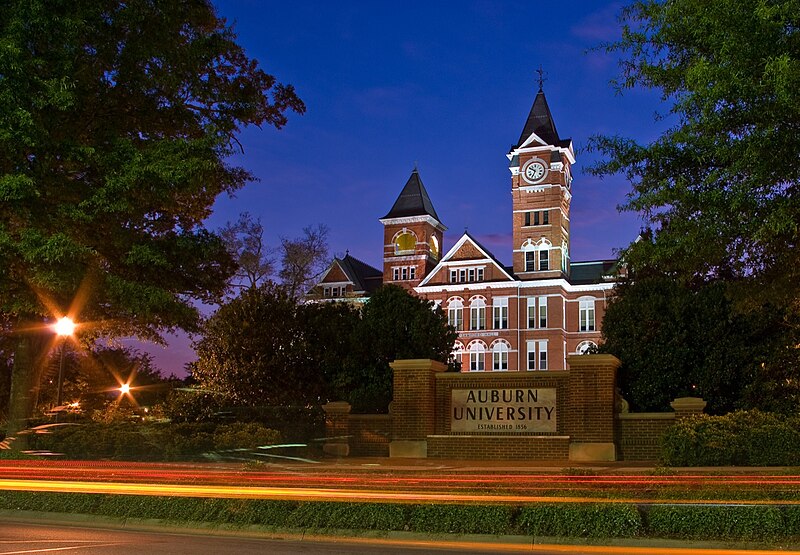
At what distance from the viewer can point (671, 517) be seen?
406 inches

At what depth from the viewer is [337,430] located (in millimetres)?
24078

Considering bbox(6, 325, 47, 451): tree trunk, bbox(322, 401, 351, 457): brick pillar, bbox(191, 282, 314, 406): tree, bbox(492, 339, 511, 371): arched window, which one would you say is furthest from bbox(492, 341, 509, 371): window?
bbox(6, 325, 47, 451): tree trunk

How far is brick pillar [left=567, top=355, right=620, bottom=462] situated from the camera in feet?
67.1

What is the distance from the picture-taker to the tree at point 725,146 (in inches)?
Result: 527

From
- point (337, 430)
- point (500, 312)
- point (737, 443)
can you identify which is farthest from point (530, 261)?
point (737, 443)

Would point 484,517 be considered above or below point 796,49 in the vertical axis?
below

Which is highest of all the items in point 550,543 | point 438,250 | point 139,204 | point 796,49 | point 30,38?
point 438,250

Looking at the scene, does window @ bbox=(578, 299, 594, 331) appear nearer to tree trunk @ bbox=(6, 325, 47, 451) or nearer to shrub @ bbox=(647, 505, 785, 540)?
tree trunk @ bbox=(6, 325, 47, 451)

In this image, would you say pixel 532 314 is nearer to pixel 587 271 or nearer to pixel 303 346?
pixel 587 271

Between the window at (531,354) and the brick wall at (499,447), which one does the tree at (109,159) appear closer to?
the brick wall at (499,447)

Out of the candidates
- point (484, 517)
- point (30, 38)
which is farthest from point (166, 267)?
point (484, 517)

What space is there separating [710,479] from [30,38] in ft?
53.2

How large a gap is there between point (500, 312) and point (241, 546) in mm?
63902

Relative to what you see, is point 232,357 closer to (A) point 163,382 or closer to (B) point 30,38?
(B) point 30,38
